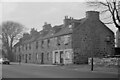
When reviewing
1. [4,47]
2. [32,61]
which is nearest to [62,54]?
[32,61]

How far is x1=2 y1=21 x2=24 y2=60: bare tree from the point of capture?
243 ft

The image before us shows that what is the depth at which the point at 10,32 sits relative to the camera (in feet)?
243

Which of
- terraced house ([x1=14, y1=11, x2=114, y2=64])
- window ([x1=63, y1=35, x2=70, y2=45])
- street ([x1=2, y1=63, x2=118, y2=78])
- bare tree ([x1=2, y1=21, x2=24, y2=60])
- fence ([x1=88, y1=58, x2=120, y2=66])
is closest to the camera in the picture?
street ([x1=2, y1=63, x2=118, y2=78])

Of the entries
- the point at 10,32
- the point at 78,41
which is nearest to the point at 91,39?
the point at 78,41

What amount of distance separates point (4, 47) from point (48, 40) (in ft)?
94.5

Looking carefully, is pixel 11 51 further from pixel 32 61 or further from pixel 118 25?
pixel 118 25

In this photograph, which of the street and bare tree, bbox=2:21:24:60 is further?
bare tree, bbox=2:21:24:60

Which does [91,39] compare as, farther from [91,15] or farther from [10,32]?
[10,32]

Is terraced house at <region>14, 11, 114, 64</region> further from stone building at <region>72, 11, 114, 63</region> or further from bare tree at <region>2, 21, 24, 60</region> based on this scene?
bare tree at <region>2, 21, 24, 60</region>

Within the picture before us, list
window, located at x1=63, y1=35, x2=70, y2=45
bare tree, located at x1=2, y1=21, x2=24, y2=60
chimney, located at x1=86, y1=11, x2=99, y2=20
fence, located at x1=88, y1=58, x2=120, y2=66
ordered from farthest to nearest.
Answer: bare tree, located at x1=2, y1=21, x2=24, y2=60
chimney, located at x1=86, y1=11, x2=99, y2=20
window, located at x1=63, y1=35, x2=70, y2=45
fence, located at x1=88, y1=58, x2=120, y2=66

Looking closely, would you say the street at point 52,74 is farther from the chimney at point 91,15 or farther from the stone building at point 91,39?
the chimney at point 91,15

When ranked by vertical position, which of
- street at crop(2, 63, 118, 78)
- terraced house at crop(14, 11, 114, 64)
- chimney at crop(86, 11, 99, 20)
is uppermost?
chimney at crop(86, 11, 99, 20)

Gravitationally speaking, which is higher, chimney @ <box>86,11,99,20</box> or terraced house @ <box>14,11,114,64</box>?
chimney @ <box>86,11,99,20</box>

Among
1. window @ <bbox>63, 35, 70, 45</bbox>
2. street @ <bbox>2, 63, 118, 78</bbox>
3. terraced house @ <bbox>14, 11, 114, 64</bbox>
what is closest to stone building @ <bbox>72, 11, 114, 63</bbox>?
terraced house @ <bbox>14, 11, 114, 64</bbox>
